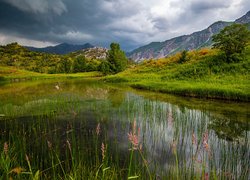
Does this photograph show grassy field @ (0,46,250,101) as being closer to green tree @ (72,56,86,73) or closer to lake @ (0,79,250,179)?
lake @ (0,79,250,179)

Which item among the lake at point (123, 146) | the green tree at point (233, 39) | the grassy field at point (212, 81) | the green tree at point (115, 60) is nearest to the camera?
the lake at point (123, 146)

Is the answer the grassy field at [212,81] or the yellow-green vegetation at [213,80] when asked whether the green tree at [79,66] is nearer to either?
the grassy field at [212,81]

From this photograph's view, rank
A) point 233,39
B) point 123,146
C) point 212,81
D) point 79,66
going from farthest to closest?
point 79,66 < point 233,39 < point 212,81 < point 123,146

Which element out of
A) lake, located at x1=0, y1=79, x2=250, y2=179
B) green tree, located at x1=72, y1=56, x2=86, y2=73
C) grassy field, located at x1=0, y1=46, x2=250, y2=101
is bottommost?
lake, located at x1=0, y1=79, x2=250, y2=179

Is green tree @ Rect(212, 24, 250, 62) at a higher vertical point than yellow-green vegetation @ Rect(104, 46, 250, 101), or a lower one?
higher

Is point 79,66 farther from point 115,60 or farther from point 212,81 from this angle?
point 212,81

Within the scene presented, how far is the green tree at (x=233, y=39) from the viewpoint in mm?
32562

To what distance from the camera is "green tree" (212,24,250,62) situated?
32.6 metres

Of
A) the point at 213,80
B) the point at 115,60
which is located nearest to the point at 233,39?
the point at 213,80

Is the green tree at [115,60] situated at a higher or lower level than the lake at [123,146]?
higher

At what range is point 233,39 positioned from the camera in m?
32.3

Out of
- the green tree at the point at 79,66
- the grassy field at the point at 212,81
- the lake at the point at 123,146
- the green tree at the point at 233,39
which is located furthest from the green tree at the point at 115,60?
the lake at the point at 123,146

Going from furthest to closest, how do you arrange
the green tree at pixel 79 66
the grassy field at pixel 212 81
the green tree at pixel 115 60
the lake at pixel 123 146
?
1. the green tree at pixel 79 66
2. the green tree at pixel 115 60
3. the grassy field at pixel 212 81
4. the lake at pixel 123 146

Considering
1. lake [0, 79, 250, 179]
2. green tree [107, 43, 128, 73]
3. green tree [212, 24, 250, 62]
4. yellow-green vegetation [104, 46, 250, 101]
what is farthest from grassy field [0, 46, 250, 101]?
green tree [107, 43, 128, 73]
